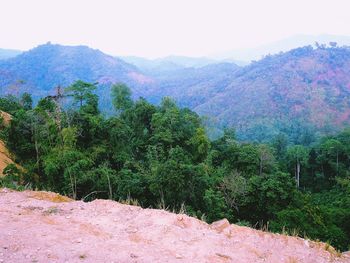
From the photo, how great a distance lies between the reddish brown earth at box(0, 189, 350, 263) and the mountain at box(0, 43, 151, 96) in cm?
12470

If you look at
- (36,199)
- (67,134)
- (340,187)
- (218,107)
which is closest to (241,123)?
(218,107)

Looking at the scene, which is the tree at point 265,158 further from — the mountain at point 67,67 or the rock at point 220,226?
the mountain at point 67,67

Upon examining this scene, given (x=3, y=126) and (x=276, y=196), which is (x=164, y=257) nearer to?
(x=276, y=196)

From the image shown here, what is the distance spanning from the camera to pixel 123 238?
20.0ft

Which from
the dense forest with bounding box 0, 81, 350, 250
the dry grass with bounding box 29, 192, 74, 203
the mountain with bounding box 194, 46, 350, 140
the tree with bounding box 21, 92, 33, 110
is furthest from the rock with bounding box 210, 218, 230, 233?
the mountain with bounding box 194, 46, 350, 140

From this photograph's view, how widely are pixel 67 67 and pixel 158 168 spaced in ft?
447

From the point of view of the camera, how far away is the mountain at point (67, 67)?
134 m

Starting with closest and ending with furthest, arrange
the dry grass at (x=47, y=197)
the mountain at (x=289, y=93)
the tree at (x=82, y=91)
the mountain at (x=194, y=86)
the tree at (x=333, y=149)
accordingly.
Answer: the dry grass at (x=47, y=197) → the tree at (x=82, y=91) → the tree at (x=333, y=149) → the mountain at (x=289, y=93) → the mountain at (x=194, y=86)

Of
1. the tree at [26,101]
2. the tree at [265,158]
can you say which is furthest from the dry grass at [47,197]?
the tree at [26,101]

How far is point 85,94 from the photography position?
97.2 ft

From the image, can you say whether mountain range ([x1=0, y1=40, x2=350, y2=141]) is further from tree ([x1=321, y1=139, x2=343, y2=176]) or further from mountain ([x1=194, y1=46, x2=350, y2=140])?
tree ([x1=321, y1=139, x2=343, y2=176])

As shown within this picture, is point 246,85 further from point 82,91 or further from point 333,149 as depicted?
point 82,91

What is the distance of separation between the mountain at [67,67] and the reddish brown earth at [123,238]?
125 meters

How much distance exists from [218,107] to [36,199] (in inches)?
3656
